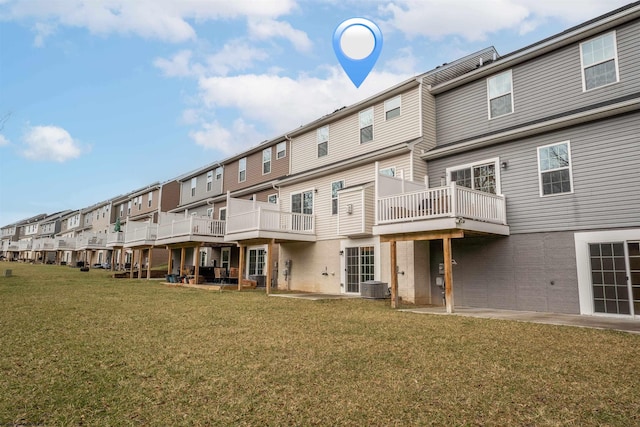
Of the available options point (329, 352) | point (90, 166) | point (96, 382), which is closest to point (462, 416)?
point (329, 352)

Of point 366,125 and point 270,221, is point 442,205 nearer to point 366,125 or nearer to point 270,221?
point 366,125

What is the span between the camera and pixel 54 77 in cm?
1839

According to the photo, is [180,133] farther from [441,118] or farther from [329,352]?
[329,352]

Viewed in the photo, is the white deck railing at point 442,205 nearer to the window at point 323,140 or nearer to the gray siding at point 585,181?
the gray siding at point 585,181

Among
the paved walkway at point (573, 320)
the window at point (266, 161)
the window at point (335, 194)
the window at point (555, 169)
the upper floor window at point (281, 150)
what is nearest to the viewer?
the paved walkway at point (573, 320)

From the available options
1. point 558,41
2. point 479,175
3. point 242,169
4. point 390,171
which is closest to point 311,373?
point 479,175

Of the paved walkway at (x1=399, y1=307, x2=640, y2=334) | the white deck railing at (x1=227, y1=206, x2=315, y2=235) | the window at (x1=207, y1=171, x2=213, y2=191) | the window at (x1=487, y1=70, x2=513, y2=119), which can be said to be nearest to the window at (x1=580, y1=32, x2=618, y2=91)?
the window at (x1=487, y1=70, x2=513, y2=119)

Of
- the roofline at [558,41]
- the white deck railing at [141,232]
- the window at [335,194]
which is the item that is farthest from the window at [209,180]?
the roofline at [558,41]

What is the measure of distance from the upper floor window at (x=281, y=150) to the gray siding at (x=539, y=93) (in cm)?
891

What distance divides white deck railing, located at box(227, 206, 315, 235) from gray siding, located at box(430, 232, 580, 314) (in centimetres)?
614

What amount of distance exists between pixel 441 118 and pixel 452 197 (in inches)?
210

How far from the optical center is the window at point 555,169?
1086 centimetres

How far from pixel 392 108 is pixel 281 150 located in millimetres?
7732

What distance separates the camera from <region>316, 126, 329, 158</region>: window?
723 inches
